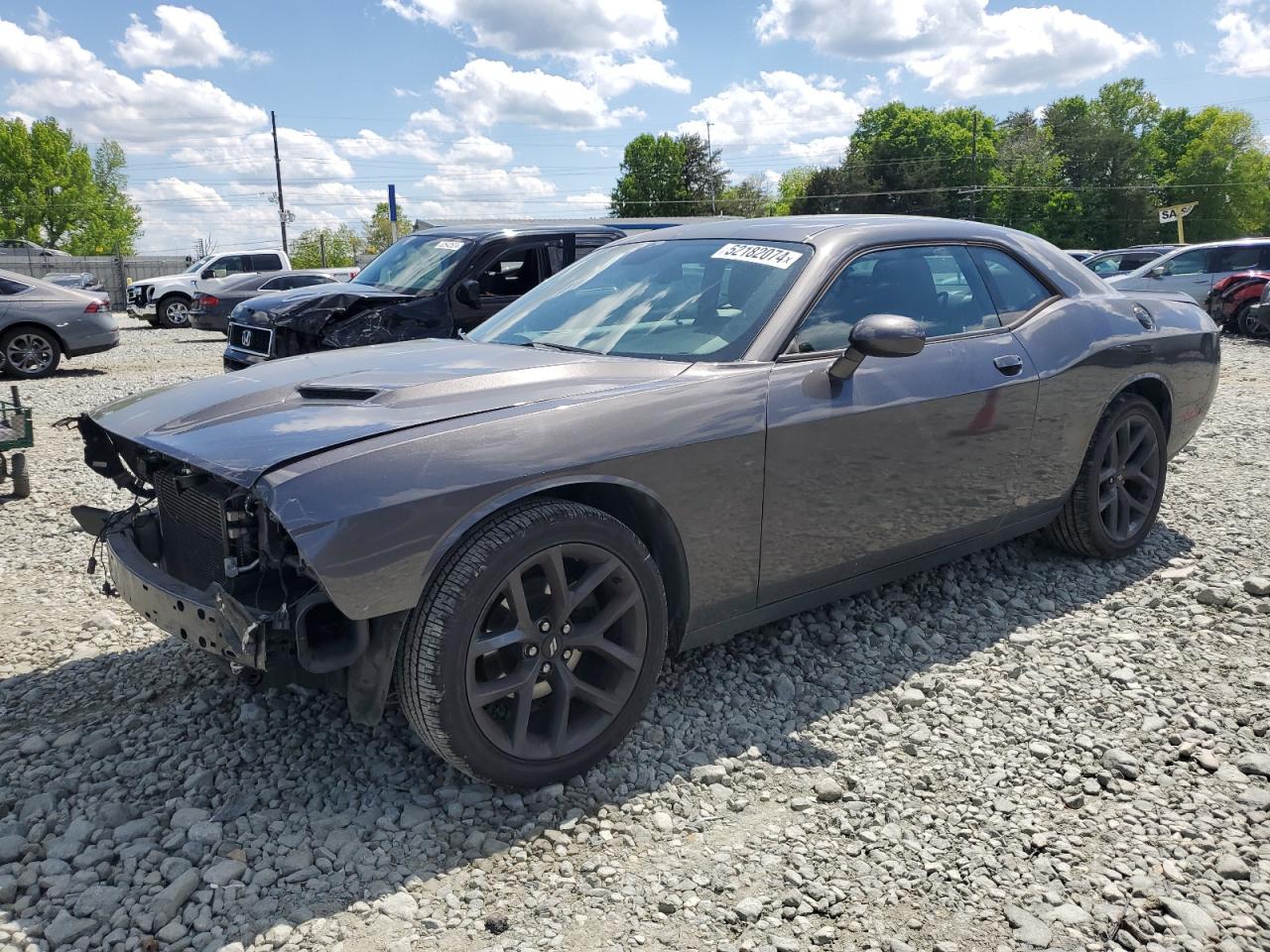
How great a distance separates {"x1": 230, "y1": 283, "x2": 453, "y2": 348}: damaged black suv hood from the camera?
8.50m

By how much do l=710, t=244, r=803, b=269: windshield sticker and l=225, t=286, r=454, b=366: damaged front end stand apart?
5131 mm

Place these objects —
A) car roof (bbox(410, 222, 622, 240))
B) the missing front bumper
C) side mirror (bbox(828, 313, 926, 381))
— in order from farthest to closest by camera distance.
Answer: car roof (bbox(410, 222, 622, 240)) < side mirror (bbox(828, 313, 926, 381)) < the missing front bumper

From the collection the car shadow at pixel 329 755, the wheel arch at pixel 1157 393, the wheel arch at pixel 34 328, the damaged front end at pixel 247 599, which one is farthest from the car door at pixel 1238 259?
the damaged front end at pixel 247 599

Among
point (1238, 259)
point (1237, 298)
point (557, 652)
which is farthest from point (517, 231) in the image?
point (1238, 259)

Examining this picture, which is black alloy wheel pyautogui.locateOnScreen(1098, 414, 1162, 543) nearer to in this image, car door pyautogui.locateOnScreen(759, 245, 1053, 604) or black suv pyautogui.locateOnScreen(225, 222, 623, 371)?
car door pyautogui.locateOnScreen(759, 245, 1053, 604)

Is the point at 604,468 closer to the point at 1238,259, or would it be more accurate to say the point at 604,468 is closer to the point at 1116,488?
the point at 1116,488

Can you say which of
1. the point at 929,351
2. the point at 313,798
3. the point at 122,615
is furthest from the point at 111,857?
the point at 929,351

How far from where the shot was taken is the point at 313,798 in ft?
9.41

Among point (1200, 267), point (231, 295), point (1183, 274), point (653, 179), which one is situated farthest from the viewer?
point (653, 179)

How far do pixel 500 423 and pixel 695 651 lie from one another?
1.49 meters

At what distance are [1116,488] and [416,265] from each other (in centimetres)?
656

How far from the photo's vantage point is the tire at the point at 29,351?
499 inches

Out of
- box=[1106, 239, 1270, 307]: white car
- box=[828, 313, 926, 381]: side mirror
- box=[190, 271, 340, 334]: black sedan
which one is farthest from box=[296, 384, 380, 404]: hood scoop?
box=[1106, 239, 1270, 307]: white car

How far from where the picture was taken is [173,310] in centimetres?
2386
